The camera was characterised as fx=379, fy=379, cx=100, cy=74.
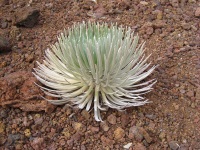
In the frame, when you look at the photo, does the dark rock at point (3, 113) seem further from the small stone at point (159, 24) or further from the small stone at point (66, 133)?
the small stone at point (159, 24)

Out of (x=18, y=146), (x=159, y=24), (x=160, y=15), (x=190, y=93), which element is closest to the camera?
(x=18, y=146)

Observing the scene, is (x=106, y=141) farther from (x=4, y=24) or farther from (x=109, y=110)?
(x=4, y=24)

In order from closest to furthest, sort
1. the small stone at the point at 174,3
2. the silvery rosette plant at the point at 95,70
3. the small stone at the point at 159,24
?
1. the silvery rosette plant at the point at 95,70
2. the small stone at the point at 159,24
3. the small stone at the point at 174,3

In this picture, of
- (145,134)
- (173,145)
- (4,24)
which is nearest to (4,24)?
(4,24)

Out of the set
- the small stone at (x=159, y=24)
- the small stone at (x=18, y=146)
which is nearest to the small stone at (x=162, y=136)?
the small stone at (x=18, y=146)

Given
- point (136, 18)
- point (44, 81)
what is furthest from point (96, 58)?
point (136, 18)

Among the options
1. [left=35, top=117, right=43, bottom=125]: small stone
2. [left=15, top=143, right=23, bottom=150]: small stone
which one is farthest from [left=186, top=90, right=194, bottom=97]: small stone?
[left=15, top=143, right=23, bottom=150]: small stone

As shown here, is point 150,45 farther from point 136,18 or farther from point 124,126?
point 124,126
